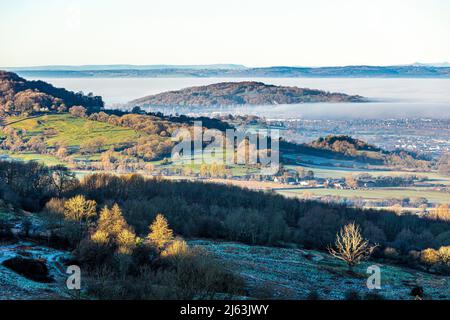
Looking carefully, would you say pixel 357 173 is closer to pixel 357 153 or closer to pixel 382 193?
pixel 382 193

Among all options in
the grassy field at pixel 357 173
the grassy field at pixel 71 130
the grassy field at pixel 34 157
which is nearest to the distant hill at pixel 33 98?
the grassy field at pixel 71 130

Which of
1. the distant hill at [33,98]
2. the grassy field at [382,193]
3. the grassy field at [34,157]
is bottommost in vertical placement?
the grassy field at [382,193]

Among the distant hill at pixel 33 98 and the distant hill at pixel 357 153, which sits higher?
the distant hill at pixel 33 98

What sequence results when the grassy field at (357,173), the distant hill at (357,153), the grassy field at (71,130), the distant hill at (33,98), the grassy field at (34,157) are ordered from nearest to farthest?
the grassy field at (34,157) → the grassy field at (357,173) → the grassy field at (71,130) → the distant hill at (357,153) → the distant hill at (33,98)

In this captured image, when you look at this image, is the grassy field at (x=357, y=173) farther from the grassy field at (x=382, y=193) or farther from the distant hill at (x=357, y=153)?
the grassy field at (x=382, y=193)

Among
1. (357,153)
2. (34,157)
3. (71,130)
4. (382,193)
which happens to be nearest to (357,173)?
(382,193)

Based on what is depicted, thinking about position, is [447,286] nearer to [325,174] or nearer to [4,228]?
[4,228]

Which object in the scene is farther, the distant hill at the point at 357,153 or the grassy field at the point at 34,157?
the distant hill at the point at 357,153
